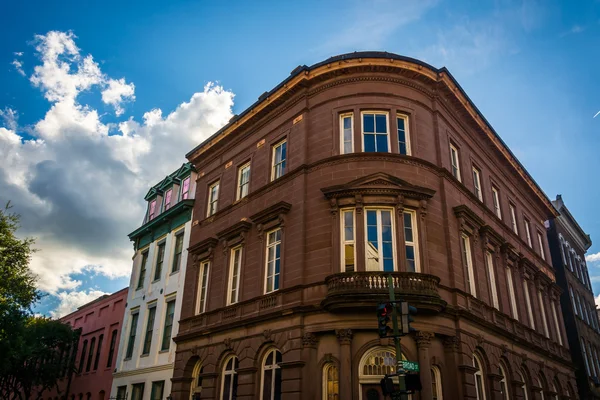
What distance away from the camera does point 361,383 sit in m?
17.0

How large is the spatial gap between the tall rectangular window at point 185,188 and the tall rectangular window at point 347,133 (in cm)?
1311

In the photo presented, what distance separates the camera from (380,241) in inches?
754

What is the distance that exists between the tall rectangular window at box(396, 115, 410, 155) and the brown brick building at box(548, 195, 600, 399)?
21.3 meters

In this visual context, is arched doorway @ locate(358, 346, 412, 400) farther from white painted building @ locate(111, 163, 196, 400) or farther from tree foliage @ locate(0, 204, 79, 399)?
tree foliage @ locate(0, 204, 79, 399)

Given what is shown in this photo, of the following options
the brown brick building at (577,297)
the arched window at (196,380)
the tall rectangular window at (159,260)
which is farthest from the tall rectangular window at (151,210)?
the brown brick building at (577,297)

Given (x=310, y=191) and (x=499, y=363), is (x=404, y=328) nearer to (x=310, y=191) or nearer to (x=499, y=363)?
(x=310, y=191)

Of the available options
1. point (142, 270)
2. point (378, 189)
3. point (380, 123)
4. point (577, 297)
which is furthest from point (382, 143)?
point (577, 297)

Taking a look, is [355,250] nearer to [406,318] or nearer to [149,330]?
[406,318]

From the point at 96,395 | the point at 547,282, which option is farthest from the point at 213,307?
the point at 547,282

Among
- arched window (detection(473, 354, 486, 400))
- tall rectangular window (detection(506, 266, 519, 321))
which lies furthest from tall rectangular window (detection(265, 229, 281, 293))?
tall rectangular window (detection(506, 266, 519, 321))

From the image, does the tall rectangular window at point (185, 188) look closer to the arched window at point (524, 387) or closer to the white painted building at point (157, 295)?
the white painted building at point (157, 295)

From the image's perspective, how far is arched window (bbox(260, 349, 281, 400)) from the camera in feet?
62.8

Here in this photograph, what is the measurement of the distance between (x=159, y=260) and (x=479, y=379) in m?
20.3

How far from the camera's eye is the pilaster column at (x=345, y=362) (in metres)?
16.7
